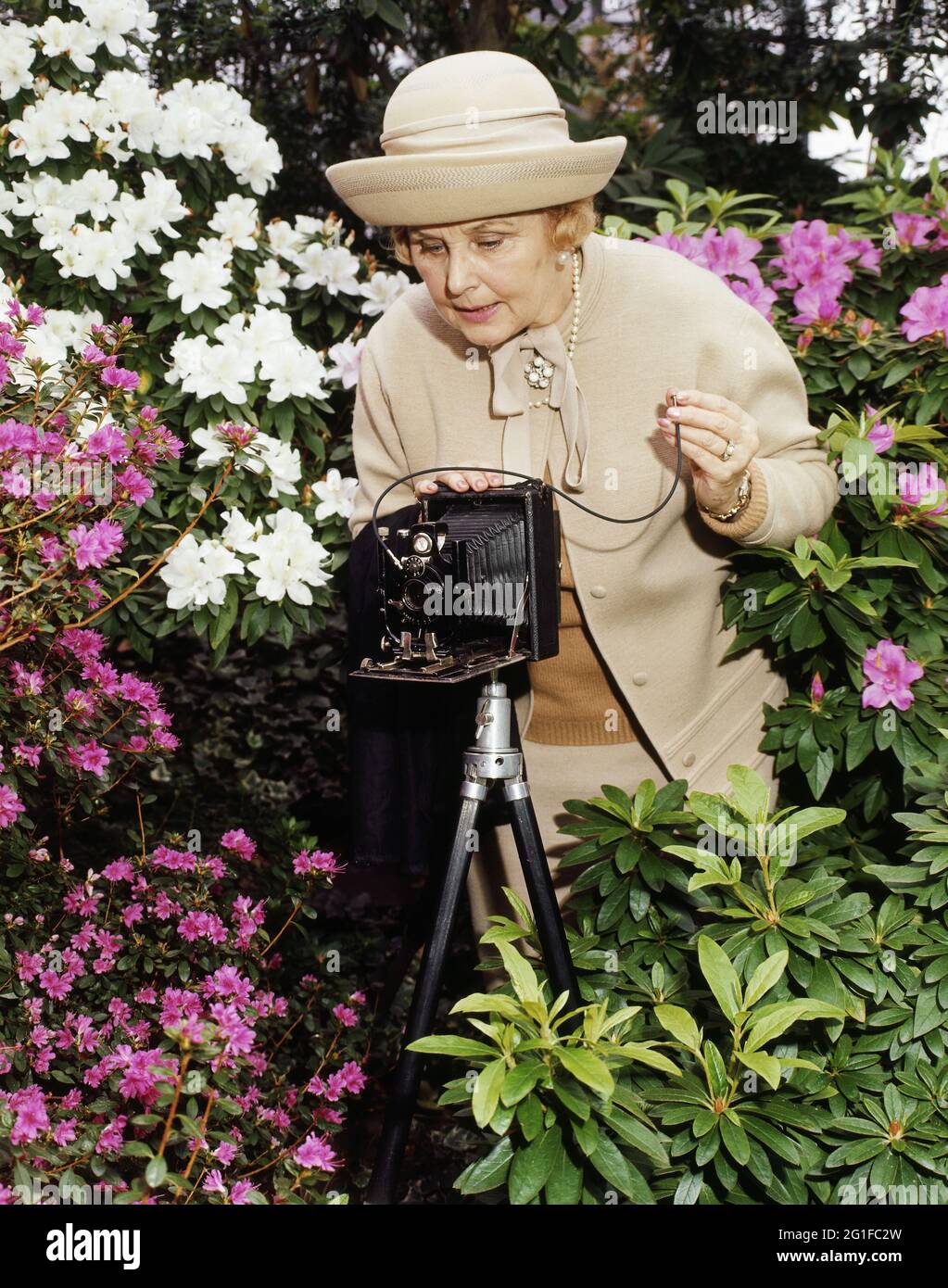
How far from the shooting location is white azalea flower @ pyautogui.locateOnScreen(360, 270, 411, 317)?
11.1ft

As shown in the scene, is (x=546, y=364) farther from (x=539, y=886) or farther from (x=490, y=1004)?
(x=490, y=1004)

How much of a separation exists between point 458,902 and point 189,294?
1620mm

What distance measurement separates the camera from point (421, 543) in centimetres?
208

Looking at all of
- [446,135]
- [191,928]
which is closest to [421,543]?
[446,135]

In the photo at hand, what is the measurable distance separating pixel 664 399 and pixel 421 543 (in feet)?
2.28

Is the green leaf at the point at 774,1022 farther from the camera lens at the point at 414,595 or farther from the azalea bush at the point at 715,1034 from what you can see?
the camera lens at the point at 414,595

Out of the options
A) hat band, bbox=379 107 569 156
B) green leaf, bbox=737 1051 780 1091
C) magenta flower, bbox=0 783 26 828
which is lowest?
green leaf, bbox=737 1051 780 1091

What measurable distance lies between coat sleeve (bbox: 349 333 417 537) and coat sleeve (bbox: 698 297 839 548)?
26.5 inches

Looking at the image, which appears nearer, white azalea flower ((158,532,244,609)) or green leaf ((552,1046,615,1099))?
green leaf ((552,1046,615,1099))

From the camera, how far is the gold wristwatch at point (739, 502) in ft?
7.64

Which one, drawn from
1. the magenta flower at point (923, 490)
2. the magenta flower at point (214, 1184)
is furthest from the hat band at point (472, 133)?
the magenta flower at point (214, 1184)

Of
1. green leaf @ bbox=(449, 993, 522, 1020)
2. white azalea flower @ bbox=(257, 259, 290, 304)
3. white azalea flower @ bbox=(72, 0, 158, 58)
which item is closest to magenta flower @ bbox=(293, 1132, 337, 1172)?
green leaf @ bbox=(449, 993, 522, 1020)

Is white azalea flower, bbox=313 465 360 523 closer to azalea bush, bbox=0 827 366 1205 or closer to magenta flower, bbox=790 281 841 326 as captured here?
azalea bush, bbox=0 827 366 1205

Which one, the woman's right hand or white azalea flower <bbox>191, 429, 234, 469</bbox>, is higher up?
white azalea flower <bbox>191, 429, 234, 469</bbox>
